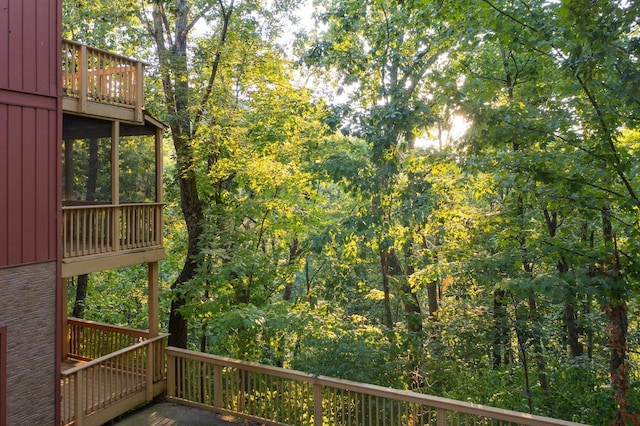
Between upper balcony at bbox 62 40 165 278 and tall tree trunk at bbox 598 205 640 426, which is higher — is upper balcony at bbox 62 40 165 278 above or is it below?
above

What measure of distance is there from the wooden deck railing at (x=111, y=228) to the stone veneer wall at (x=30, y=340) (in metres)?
0.57

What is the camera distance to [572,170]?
19.0 feet

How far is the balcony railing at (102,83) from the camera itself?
636 centimetres

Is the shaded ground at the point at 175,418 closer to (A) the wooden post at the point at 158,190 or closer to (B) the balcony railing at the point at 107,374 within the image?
(B) the balcony railing at the point at 107,374

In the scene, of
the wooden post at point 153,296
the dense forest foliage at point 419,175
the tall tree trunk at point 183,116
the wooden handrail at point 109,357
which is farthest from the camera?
the tall tree trunk at point 183,116

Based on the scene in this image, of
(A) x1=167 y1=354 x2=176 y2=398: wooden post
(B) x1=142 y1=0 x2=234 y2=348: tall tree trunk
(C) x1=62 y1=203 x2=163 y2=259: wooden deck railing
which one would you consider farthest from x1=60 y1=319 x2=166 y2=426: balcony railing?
(C) x1=62 y1=203 x2=163 y2=259: wooden deck railing

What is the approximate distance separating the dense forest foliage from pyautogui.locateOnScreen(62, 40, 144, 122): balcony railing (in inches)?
48.6

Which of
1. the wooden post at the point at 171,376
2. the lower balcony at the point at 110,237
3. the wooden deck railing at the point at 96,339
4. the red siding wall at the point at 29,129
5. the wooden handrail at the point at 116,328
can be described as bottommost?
the wooden post at the point at 171,376

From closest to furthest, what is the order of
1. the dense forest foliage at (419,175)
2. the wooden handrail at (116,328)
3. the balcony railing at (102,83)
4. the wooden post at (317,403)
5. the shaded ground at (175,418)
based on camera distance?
1. the dense forest foliage at (419,175)
2. the balcony railing at (102,83)
3. the wooden post at (317,403)
4. the shaded ground at (175,418)
5. the wooden handrail at (116,328)

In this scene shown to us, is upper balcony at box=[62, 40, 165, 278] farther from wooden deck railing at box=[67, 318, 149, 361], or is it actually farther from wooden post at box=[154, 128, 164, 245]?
wooden deck railing at box=[67, 318, 149, 361]

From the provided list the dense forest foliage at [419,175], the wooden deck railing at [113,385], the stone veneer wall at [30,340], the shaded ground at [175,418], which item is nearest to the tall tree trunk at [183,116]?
the dense forest foliage at [419,175]

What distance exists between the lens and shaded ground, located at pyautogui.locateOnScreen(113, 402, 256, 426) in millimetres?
6938

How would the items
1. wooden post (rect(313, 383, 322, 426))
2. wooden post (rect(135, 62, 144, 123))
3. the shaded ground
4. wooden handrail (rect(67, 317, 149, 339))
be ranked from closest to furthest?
wooden post (rect(313, 383, 322, 426))
the shaded ground
wooden post (rect(135, 62, 144, 123))
wooden handrail (rect(67, 317, 149, 339))

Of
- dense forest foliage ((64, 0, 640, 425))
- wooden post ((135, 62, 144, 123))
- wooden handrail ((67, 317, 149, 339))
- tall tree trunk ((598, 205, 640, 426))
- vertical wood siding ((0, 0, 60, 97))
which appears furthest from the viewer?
wooden handrail ((67, 317, 149, 339))
